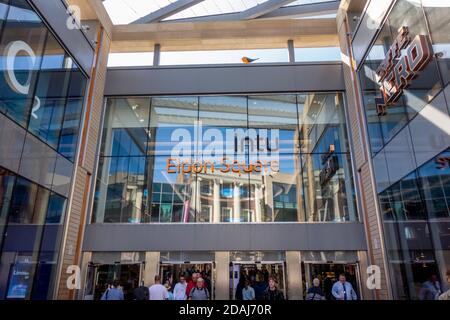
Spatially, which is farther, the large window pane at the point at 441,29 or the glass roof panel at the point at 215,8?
the glass roof panel at the point at 215,8

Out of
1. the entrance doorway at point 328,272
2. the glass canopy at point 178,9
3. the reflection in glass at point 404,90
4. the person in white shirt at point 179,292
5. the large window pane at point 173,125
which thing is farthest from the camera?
the glass canopy at point 178,9

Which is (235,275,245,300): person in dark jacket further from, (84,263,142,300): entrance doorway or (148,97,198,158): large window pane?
(148,97,198,158): large window pane

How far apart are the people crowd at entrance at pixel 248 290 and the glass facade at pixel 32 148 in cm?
259

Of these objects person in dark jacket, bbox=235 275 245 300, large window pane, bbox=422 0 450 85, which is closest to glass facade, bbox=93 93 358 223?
person in dark jacket, bbox=235 275 245 300

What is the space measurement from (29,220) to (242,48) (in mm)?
11628

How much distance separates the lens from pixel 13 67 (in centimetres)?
834

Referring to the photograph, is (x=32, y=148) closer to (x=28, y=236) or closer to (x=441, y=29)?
(x=28, y=236)

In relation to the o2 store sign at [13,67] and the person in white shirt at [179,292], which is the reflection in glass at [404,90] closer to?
the person in white shirt at [179,292]

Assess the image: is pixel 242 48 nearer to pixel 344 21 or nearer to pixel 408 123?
pixel 344 21

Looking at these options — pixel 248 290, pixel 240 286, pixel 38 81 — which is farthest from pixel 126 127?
pixel 248 290

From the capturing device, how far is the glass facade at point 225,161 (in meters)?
12.9

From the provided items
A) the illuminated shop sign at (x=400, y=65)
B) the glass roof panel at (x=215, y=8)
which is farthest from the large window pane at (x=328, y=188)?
the glass roof panel at (x=215, y=8)

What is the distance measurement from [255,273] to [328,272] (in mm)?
2675

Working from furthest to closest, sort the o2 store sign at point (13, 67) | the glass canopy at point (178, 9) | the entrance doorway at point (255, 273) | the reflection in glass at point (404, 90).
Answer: the glass canopy at point (178, 9)
the entrance doorway at point (255, 273)
the o2 store sign at point (13, 67)
the reflection in glass at point (404, 90)
